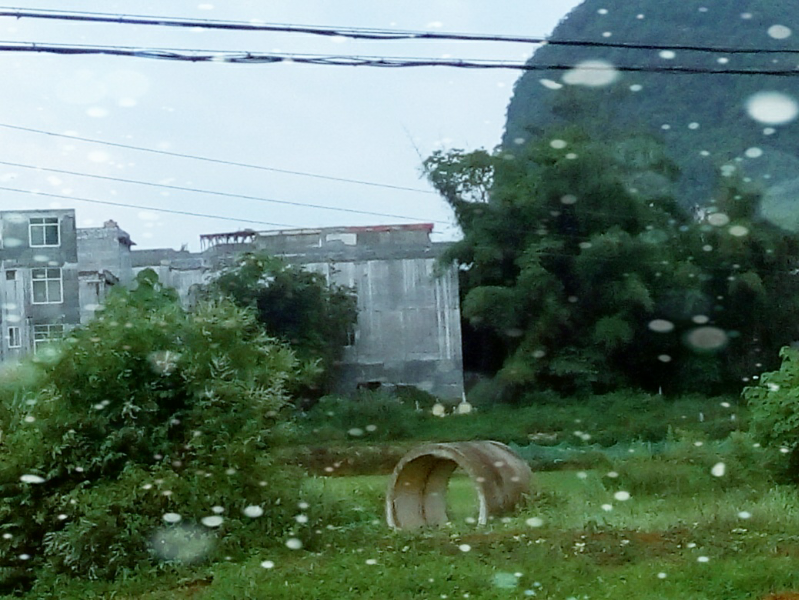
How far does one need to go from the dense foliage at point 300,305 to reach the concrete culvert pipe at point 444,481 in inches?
80.9

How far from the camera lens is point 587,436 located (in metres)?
10.7

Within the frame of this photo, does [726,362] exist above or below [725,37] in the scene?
below

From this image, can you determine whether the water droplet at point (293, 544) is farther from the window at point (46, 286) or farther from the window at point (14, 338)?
the window at point (46, 286)

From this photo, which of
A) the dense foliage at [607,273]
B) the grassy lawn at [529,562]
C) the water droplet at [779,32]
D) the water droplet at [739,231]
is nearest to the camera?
the grassy lawn at [529,562]

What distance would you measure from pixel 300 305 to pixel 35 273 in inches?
96.5

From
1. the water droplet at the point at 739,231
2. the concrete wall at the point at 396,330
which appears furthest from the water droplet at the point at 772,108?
the concrete wall at the point at 396,330

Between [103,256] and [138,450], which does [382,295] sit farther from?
[138,450]

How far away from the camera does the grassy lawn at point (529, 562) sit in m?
4.20

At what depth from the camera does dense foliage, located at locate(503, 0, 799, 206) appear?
13844 millimetres

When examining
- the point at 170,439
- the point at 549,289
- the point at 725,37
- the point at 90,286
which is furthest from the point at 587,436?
the point at 725,37

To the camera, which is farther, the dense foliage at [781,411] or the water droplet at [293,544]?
the dense foliage at [781,411]

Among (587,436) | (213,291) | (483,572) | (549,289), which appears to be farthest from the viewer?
(549,289)

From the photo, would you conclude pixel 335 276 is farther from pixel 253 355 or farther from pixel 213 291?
pixel 253 355

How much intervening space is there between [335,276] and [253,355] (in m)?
3.96
